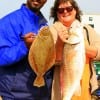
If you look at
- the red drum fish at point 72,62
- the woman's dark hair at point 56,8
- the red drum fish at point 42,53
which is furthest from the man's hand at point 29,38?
the woman's dark hair at point 56,8

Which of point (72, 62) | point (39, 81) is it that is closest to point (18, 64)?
point (39, 81)

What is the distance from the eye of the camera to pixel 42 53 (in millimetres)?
4043

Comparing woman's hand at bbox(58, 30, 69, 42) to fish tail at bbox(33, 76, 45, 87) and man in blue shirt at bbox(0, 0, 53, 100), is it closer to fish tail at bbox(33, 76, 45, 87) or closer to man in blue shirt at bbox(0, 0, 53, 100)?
man in blue shirt at bbox(0, 0, 53, 100)

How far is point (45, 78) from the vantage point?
4.36 metres

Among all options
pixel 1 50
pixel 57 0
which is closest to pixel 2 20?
pixel 1 50

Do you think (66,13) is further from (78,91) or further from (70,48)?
(78,91)

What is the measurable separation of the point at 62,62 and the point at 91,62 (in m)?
0.45

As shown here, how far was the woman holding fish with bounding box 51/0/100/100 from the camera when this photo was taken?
3.96 meters

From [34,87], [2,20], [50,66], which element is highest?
[2,20]

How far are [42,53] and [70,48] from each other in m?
0.30

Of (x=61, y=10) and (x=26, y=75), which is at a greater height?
(x=61, y=10)

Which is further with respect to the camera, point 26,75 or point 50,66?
point 26,75

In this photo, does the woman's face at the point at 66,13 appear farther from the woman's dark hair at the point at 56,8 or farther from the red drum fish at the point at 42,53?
the red drum fish at the point at 42,53

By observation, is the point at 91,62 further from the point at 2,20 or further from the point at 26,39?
the point at 2,20
